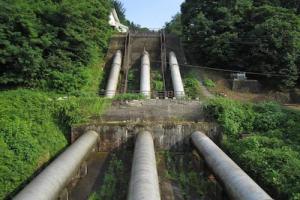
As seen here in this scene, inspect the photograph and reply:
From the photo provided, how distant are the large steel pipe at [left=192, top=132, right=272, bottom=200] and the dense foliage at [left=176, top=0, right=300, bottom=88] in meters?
13.5

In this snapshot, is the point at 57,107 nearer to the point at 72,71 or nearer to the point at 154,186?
the point at 72,71

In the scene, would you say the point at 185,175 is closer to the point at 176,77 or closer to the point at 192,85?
the point at 176,77

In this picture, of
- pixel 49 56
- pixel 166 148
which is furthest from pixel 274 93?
pixel 49 56

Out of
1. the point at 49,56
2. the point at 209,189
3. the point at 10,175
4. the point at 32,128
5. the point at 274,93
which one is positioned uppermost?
the point at 49,56

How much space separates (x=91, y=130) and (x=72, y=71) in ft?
24.1

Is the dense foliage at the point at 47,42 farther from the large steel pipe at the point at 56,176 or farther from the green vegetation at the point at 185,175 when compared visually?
the green vegetation at the point at 185,175

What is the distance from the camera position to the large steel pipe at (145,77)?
26.2m

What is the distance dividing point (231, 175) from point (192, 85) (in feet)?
55.4

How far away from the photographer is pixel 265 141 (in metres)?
16.6

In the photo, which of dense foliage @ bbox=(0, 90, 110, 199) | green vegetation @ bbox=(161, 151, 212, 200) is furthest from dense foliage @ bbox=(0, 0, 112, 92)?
green vegetation @ bbox=(161, 151, 212, 200)

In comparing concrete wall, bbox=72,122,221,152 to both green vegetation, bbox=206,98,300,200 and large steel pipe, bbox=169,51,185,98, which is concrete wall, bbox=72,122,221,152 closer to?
green vegetation, bbox=206,98,300,200

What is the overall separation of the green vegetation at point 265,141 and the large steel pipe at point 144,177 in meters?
3.94

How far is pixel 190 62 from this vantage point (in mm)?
34250

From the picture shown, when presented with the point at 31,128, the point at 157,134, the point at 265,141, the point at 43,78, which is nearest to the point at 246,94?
the point at 157,134
